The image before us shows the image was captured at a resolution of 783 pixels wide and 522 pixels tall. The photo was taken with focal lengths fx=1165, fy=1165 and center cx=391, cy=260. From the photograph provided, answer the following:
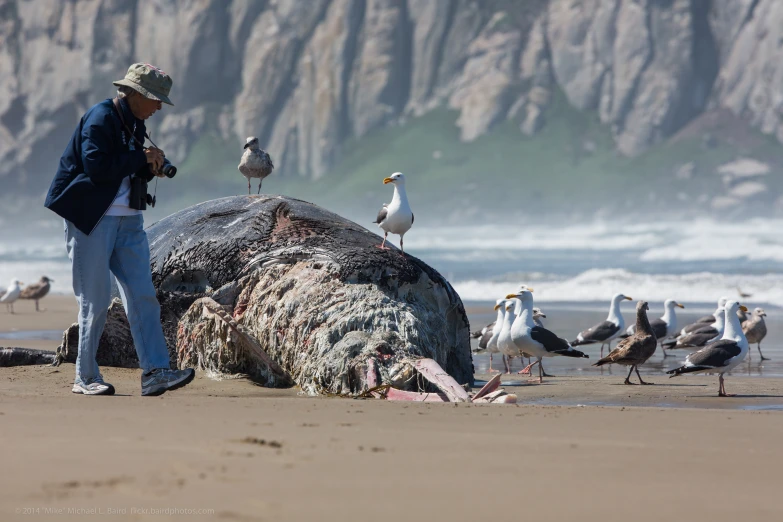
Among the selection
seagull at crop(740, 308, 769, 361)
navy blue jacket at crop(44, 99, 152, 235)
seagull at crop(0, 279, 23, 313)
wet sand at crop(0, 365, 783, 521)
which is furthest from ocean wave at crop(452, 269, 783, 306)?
navy blue jacket at crop(44, 99, 152, 235)

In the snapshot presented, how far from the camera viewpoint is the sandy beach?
12.5 ft

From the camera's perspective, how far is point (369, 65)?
84188mm

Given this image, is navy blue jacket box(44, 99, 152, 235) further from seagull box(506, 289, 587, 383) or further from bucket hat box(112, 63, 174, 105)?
seagull box(506, 289, 587, 383)

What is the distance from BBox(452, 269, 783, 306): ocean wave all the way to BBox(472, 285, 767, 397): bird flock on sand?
8.55 metres

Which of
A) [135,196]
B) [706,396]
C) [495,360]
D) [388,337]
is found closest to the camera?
[135,196]

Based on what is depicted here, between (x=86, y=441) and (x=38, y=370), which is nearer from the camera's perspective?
(x=86, y=441)

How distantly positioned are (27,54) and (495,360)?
8615cm

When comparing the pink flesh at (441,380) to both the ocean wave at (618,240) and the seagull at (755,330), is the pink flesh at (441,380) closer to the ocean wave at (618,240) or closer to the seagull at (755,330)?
the seagull at (755,330)

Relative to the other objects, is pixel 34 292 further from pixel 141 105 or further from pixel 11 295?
pixel 141 105

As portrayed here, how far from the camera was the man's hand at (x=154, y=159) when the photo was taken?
21.1 feet

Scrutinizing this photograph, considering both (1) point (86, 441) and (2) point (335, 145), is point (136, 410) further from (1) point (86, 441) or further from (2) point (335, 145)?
(2) point (335, 145)

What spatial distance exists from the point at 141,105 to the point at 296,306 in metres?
1.81

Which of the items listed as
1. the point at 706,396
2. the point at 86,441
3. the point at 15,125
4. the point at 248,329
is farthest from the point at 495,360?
the point at 15,125

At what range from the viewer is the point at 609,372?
11539mm
